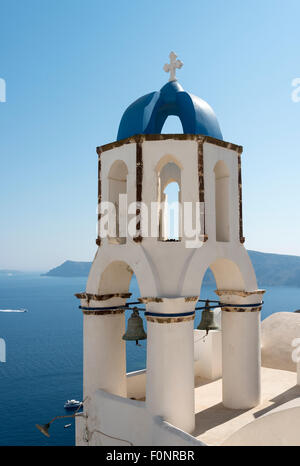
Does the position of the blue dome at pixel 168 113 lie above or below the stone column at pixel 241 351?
above

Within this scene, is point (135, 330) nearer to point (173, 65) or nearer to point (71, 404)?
point (173, 65)

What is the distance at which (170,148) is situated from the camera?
29.9 feet

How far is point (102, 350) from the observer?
33.2 ft

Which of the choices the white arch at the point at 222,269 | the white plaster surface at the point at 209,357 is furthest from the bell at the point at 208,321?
the white plaster surface at the point at 209,357

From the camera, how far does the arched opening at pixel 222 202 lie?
33.8ft

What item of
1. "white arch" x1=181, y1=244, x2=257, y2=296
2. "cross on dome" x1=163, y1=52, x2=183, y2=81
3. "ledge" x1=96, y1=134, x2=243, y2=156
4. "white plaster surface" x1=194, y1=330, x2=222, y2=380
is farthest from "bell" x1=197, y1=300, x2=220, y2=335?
"cross on dome" x1=163, y1=52, x2=183, y2=81

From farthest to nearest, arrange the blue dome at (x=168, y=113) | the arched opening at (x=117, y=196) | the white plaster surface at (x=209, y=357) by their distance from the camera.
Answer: the white plaster surface at (x=209, y=357) < the arched opening at (x=117, y=196) < the blue dome at (x=168, y=113)

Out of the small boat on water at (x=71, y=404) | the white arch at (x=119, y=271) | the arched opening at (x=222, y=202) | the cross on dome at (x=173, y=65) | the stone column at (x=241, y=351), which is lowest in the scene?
the small boat on water at (x=71, y=404)

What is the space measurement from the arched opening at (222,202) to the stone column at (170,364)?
2.66 meters

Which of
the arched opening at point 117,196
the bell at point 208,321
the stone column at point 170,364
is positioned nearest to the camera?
the stone column at point 170,364

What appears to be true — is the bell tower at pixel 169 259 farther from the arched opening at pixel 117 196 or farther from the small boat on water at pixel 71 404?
the small boat on water at pixel 71 404

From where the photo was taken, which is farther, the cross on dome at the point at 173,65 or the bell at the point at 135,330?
the cross on dome at the point at 173,65

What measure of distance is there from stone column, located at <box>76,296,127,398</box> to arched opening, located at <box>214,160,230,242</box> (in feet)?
11.1
